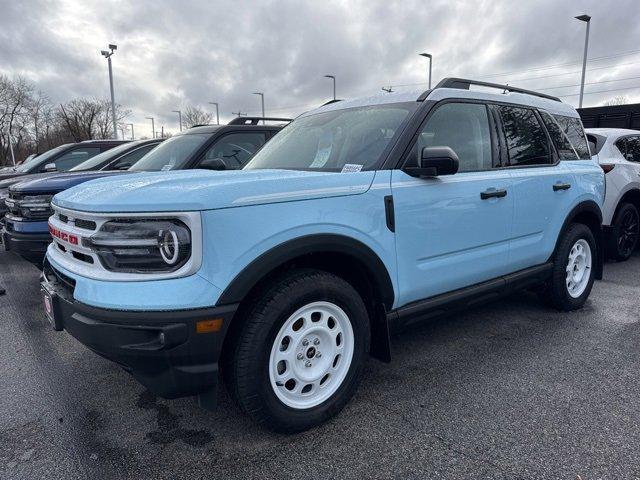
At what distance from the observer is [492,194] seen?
336 centimetres

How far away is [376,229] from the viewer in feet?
8.84

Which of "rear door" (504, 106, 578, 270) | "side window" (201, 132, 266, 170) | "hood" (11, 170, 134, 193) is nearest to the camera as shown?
"rear door" (504, 106, 578, 270)

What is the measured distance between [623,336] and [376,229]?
2.61 m

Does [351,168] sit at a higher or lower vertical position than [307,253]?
higher

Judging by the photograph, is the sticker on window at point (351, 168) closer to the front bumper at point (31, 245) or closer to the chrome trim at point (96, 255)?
the chrome trim at point (96, 255)

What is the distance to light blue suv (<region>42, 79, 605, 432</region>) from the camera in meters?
2.11

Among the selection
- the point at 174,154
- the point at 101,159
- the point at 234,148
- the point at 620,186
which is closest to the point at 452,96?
the point at 234,148

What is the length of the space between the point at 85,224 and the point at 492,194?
2624 mm

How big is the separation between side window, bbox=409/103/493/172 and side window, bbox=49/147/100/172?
24.8ft

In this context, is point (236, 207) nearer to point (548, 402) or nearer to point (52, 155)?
point (548, 402)

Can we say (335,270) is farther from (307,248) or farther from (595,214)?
(595,214)

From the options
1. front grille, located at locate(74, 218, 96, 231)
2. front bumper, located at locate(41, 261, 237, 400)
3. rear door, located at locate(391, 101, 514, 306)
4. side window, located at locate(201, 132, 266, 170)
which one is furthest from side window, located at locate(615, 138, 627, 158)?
front grille, located at locate(74, 218, 96, 231)

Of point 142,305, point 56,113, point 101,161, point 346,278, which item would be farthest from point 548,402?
point 56,113

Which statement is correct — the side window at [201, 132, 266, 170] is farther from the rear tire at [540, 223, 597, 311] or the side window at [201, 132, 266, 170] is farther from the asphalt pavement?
the rear tire at [540, 223, 597, 311]
